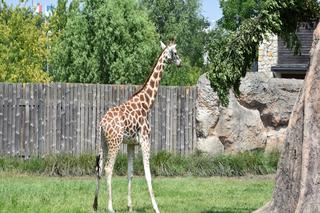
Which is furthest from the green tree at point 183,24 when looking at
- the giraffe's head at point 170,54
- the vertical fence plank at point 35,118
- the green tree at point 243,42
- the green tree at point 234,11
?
the green tree at point 243,42

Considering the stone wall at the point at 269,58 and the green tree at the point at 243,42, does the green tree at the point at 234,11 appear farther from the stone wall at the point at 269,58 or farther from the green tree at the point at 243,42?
the green tree at the point at 243,42

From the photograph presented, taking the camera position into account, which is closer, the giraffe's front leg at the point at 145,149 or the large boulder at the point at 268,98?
the giraffe's front leg at the point at 145,149

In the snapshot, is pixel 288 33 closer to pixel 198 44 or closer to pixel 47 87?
pixel 47 87

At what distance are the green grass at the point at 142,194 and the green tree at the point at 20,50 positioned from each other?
13504 mm

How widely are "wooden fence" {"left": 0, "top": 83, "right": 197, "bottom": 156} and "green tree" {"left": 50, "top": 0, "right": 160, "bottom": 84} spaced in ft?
36.6

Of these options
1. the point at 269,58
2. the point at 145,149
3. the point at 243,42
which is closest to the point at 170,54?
the point at 145,149

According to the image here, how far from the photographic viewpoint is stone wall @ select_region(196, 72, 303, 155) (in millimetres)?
19922

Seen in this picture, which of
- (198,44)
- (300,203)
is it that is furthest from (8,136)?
(198,44)

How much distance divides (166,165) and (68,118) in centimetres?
300

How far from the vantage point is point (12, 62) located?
32438mm

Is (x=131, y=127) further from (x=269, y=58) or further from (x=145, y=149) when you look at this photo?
(x=269, y=58)

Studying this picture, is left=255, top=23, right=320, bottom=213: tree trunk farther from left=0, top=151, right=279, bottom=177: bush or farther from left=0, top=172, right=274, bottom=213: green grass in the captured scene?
left=0, top=151, right=279, bottom=177: bush

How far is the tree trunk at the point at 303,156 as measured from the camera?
769cm

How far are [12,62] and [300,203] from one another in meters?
26.2
